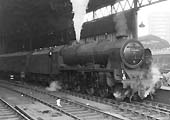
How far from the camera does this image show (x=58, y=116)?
877 cm

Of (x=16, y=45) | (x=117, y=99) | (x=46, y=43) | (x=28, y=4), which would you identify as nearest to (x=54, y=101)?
(x=117, y=99)

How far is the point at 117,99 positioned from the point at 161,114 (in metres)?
3.07

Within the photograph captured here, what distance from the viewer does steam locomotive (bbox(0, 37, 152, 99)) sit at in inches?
464

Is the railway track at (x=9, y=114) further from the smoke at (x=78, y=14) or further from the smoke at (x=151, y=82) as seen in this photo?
the smoke at (x=78, y=14)

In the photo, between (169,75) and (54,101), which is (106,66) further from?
(169,75)

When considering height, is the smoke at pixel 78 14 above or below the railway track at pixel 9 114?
above

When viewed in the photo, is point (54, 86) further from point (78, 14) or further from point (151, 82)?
point (151, 82)

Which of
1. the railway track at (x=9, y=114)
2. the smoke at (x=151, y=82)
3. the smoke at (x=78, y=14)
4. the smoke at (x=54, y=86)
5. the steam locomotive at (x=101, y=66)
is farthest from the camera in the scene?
the smoke at (x=78, y=14)

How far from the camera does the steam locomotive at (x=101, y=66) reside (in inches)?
464

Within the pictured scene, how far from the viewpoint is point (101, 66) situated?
12906 mm

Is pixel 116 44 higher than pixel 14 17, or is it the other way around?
pixel 14 17

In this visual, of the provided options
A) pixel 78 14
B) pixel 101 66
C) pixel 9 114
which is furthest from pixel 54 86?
pixel 9 114

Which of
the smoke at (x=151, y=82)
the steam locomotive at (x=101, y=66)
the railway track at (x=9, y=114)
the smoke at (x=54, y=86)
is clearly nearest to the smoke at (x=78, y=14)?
the steam locomotive at (x=101, y=66)

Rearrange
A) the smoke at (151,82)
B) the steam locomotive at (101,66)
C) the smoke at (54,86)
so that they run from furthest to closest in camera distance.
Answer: the smoke at (54,86) → the smoke at (151,82) → the steam locomotive at (101,66)
